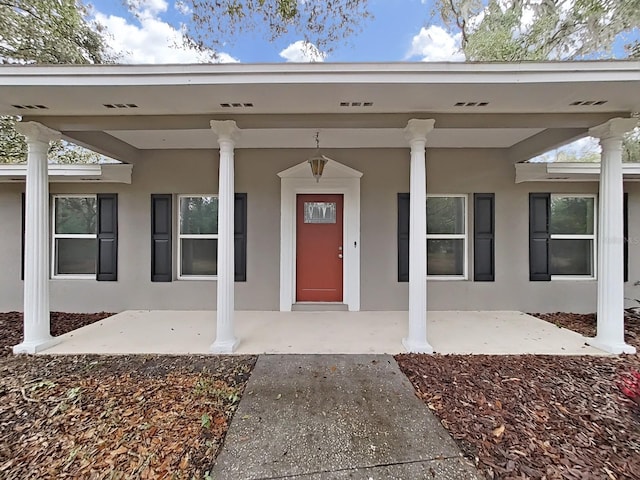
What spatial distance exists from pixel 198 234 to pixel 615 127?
599 centimetres

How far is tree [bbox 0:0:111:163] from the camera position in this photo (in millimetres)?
6676

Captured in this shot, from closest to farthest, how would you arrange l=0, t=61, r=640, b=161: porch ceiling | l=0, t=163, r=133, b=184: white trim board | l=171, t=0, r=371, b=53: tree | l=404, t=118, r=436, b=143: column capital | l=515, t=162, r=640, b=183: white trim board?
l=0, t=61, r=640, b=161: porch ceiling
l=404, t=118, r=436, b=143: column capital
l=515, t=162, r=640, b=183: white trim board
l=0, t=163, r=133, b=184: white trim board
l=171, t=0, r=371, b=53: tree

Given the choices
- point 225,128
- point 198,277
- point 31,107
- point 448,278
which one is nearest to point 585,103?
point 448,278

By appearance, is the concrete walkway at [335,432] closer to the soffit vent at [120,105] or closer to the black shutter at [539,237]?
the soffit vent at [120,105]

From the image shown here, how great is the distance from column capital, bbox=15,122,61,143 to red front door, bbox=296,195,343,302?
344 centimetres

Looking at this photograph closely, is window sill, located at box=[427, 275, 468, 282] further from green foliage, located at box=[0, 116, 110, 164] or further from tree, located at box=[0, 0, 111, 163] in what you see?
tree, located at box=[0, 0, 111, 163]

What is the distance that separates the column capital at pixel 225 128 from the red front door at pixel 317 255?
204 cm

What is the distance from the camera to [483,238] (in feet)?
17.5

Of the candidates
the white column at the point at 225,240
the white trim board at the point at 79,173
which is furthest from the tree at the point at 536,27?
the white trim board at the point at 79,173

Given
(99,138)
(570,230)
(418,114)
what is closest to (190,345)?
(99,138)

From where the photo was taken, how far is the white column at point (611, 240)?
3463 mm

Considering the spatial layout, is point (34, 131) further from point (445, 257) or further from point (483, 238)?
point (483, 238)

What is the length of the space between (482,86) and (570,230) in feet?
13.3

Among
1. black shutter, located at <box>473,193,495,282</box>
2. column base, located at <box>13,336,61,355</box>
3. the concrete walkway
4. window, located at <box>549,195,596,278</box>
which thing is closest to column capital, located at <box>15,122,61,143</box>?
column base, located at <box>13,336,61,355</box>
